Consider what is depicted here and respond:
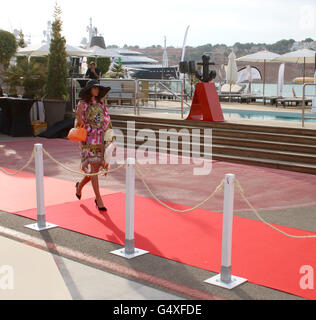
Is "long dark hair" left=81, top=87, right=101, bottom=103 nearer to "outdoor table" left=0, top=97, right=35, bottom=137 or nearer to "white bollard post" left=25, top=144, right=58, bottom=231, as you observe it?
"white bollard post" left=25, top=144, right=58, bottom=231

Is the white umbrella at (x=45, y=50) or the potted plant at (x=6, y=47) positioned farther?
the white umbrella at (x=45, y=50)

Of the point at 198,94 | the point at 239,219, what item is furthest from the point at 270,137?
the point at 239,219

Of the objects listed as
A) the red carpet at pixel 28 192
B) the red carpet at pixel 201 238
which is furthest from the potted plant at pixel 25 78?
the red carpet at pixel 201 238

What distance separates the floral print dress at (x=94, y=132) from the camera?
7027 mm

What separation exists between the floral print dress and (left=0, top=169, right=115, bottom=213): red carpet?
113 centimetres

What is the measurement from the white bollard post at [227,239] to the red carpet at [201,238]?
260 millimetres

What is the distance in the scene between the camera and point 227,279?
4.77m

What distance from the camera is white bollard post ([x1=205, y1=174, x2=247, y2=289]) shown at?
470 cm

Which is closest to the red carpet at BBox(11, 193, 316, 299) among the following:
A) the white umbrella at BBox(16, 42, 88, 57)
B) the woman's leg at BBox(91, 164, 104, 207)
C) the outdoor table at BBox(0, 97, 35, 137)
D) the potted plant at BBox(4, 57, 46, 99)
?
the woman's leg at BBox(91, 164, 104, 207)

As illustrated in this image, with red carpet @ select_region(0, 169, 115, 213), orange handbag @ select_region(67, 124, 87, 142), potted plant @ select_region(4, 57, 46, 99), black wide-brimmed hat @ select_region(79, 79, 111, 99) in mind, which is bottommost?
red carpet @ select_region(0, 169, 115, 213)

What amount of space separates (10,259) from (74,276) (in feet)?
2.90

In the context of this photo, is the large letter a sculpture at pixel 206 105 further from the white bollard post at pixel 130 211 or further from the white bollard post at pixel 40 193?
the white bollard post at pixel 130 211

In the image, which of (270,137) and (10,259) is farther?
(270,137)
